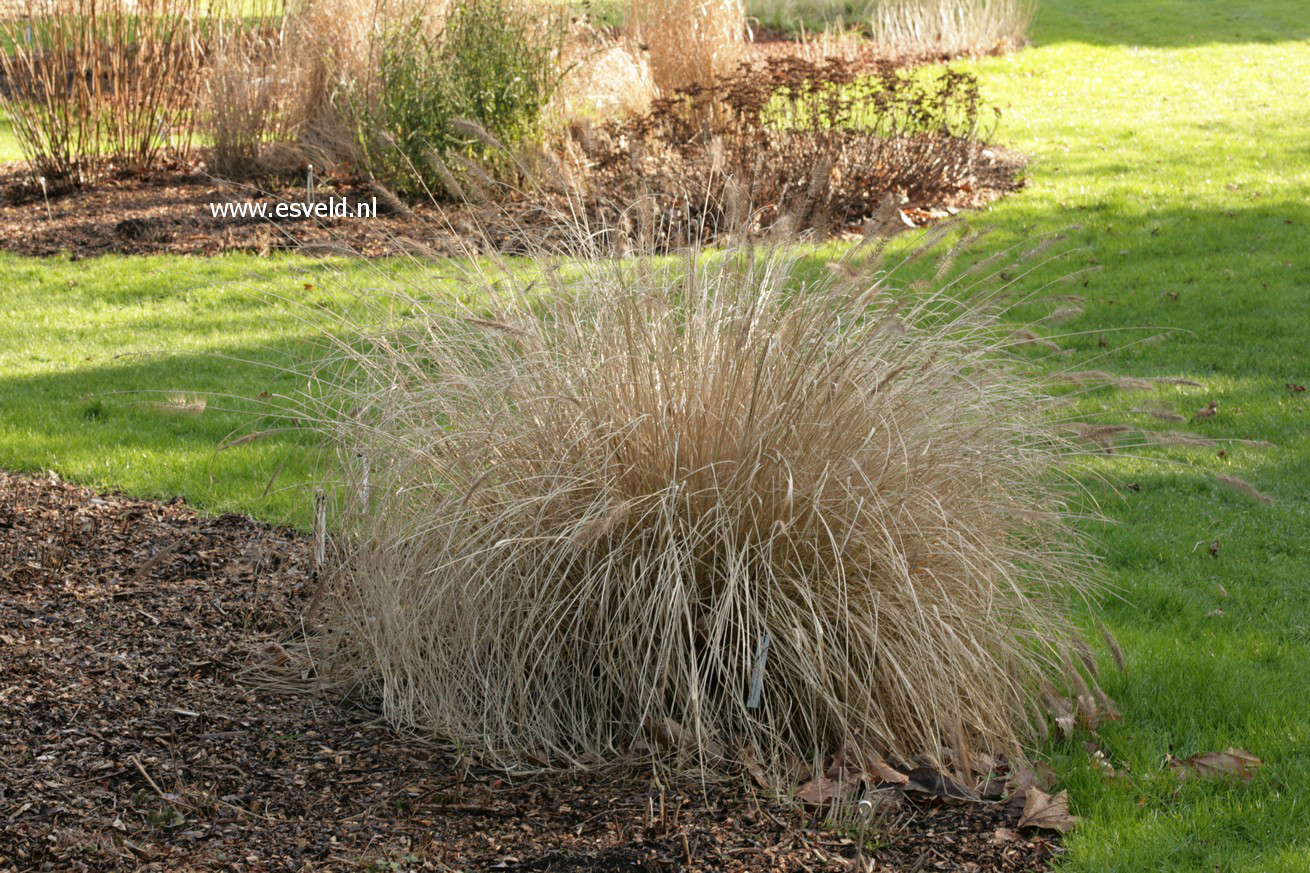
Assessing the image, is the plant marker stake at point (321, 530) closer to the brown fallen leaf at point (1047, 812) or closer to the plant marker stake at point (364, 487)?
the plant marker stake at point (364, 487)

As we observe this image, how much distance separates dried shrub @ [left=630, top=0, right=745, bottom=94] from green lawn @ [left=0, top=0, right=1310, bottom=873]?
3370 mm

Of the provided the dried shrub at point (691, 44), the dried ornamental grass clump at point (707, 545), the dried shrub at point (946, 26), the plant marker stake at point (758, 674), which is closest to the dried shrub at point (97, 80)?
the dried shrub at point (691, 44)

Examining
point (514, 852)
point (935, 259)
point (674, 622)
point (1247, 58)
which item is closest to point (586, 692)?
point (674, 622)

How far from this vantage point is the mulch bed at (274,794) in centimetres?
265

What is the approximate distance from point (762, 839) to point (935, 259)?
24.5ft

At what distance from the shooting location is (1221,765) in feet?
10.4

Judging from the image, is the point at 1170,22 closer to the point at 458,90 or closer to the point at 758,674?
the point at 458,90

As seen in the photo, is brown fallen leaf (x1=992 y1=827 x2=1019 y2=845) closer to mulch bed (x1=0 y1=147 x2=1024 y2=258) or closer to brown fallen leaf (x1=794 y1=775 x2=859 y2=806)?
brown fallen leaf (x1=794 y1=775 x2=859 y2=806)

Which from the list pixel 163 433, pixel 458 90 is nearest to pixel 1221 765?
pixel 163 433

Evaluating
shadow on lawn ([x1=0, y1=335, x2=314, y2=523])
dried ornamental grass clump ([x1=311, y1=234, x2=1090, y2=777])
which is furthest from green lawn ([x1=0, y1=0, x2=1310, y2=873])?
dried ornamental grass clump ([x1=311, y1=234, x2=1090, y2=777])

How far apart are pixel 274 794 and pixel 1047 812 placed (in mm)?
1891

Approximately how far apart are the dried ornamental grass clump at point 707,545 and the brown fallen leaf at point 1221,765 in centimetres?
39

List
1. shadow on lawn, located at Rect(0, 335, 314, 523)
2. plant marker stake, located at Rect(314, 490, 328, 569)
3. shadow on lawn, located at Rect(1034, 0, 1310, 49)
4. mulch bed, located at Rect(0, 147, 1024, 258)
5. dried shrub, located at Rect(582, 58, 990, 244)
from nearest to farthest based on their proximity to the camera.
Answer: plant marker stake, located at Rect(314, 490, 328, 569)
shadow on lawn, located at Rect(0, 335, 314, 523)
mulch bed, located at Rect(0, 147, 1024, 258)
dried shrub, located at Rect(582, 58, 990, 244)
shadow on lawn, located at Rect(1034, 0, 1310, 49)

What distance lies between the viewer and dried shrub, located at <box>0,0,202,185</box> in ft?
34.8
